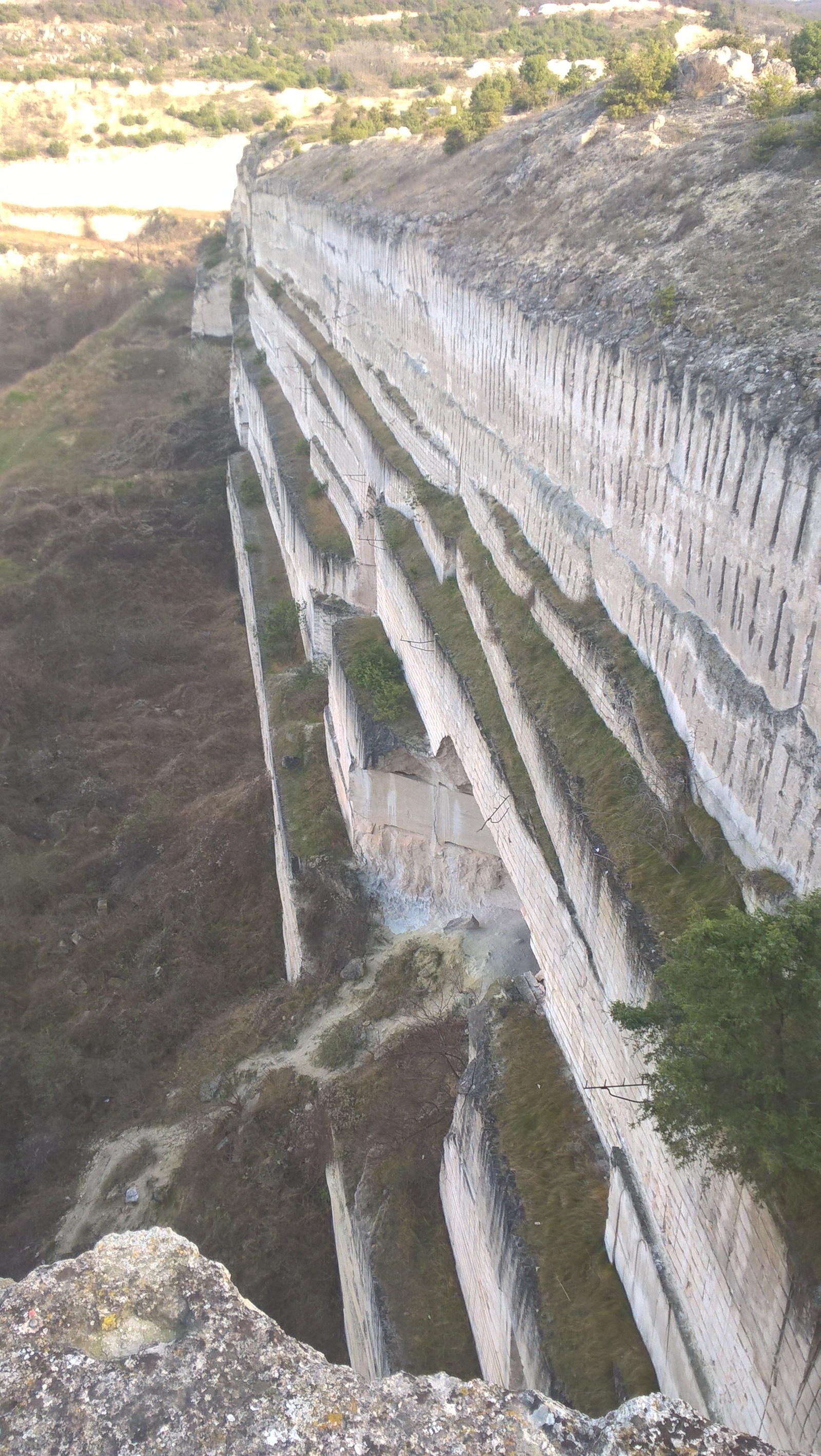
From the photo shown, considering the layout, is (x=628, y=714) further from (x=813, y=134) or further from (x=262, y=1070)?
(x=262, y=1070)

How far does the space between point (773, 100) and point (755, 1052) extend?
287 inches

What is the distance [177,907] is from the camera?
11.6 meters

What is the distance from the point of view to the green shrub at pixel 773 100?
6.88 meters

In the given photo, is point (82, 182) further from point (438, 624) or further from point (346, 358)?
point (438, 624)

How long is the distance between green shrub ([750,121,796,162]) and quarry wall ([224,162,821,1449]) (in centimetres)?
170

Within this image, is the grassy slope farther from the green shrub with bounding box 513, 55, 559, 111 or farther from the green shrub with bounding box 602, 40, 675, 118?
the green shrub with bounding box 513, 55, 559, 111

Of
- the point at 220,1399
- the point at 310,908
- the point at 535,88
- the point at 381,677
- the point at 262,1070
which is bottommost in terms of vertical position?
the point at 262,1070

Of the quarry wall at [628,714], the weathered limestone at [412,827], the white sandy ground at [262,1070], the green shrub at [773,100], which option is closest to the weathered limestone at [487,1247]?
the quarry wall at [628,714]

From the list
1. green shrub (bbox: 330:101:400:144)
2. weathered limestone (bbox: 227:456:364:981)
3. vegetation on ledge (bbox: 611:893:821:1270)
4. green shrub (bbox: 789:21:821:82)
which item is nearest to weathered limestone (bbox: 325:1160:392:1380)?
weathered limestone (bbox: 227:456:364:981)

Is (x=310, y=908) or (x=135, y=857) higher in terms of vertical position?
(x=310, y=908)

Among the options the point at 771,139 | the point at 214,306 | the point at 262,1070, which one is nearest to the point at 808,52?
the point at 771,139

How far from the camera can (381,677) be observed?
9.47 meters

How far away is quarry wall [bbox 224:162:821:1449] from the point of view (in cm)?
357

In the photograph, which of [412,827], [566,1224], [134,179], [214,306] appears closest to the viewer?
[566,1224]
